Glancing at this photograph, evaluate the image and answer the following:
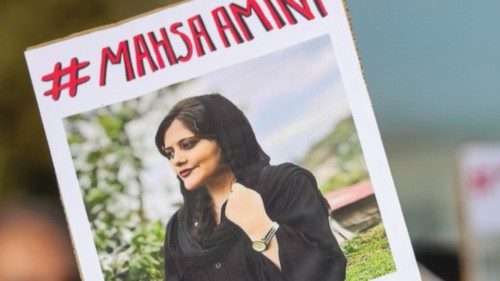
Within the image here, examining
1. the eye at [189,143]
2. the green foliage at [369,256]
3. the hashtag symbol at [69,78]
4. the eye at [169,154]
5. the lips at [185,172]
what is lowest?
the green foliage at [369,256]

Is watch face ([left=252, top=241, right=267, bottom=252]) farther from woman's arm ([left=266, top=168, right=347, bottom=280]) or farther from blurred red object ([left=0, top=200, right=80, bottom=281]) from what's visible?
blurred red object ([left=0, top=200, right=80, bottom=281])

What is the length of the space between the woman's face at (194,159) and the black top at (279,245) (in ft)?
0.08

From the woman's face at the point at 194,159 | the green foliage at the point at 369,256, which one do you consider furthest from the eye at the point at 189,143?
the green foliage at the point at 369,256

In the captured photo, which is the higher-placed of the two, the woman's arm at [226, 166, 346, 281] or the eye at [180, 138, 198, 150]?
the eye at [180, 138, 198, 150]

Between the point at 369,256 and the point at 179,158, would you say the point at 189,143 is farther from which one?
the point at 369,256

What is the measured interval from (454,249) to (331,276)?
0.08 metres

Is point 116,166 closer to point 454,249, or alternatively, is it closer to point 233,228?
point 233,228

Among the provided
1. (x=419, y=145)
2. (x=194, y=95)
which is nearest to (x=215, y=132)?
(x=194, y=95)

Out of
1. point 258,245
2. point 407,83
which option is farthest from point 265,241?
point 407,83

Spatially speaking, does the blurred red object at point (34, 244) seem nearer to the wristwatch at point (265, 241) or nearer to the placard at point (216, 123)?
the placard at point (216, 123)

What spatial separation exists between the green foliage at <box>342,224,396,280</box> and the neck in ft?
0.27

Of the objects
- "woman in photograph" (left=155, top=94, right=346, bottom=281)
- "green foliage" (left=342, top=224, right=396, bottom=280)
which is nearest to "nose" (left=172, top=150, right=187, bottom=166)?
"woman in photograph" (left=155, top=94, right=346, bottom=281)

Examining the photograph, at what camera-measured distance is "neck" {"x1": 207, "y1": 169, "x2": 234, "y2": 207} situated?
429 millimetres

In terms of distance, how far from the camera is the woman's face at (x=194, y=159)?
430 mm
